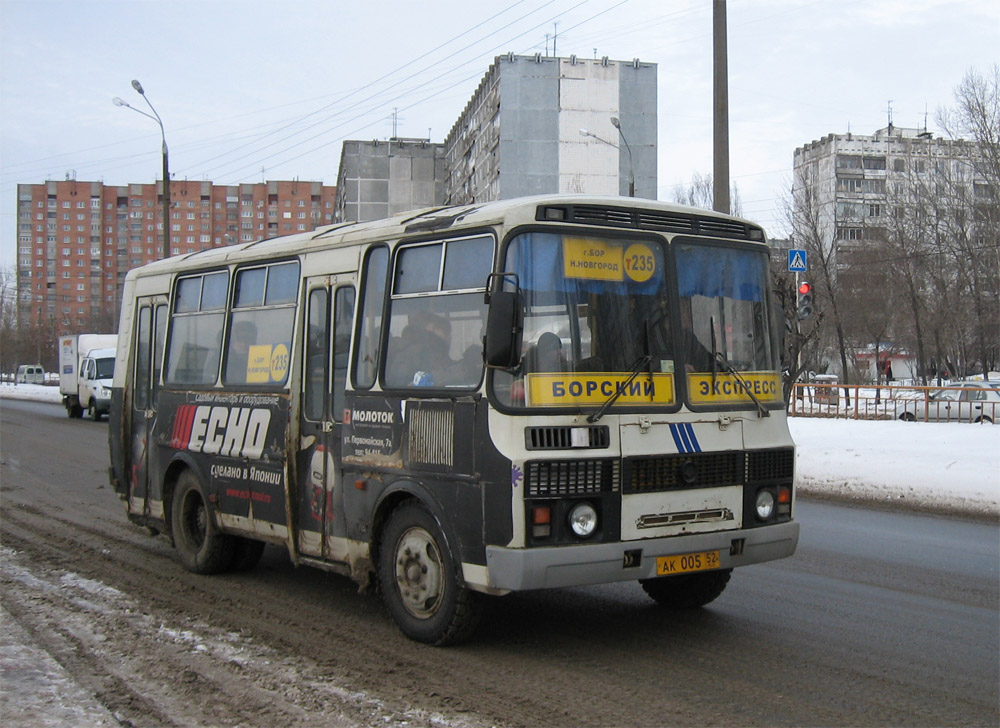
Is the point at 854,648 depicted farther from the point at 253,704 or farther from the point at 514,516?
the point at 253,704

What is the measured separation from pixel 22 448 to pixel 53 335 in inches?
3039

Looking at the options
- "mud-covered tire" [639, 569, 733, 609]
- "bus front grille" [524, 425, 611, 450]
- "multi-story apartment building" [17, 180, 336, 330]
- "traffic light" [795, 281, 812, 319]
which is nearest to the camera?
"bus front grille" [524, 425, 611, 450]

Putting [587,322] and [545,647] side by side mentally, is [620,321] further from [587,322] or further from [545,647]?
[545,647]

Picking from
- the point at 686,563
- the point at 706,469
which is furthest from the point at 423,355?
the point at 686,563

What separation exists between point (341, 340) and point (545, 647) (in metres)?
2.57

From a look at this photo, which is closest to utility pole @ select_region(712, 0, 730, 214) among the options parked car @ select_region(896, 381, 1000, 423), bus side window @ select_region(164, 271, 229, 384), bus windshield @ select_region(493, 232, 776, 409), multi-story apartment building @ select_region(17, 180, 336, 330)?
bus side window @ select_region(164, 271, 229, 384)

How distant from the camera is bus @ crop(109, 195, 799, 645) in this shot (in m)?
5.80

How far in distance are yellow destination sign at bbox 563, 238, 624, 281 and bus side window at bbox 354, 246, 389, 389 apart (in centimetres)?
Result: 148

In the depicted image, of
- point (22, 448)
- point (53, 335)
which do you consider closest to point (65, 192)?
point (53, 335)

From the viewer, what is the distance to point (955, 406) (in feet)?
85.1

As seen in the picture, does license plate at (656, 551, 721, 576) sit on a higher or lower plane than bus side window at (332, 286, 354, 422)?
lower

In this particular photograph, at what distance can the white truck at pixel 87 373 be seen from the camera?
→ 118ft

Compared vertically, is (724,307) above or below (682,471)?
above

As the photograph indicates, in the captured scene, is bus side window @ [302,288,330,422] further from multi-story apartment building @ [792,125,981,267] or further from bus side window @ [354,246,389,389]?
multi-story apartment building @ [792,125,981,267]
